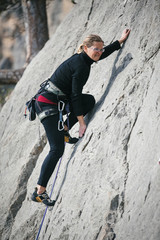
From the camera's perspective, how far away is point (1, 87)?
12.5 metres

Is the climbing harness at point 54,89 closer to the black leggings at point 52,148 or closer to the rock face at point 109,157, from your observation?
the black leggings at point 52,148

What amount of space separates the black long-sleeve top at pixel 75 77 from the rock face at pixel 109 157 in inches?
19.2

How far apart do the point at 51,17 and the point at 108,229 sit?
23935 mm

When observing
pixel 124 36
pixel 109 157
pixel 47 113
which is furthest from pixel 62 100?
pixel 124 36

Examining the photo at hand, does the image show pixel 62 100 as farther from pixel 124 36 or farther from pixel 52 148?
pixel 124 36

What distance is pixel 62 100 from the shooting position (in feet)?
16.9

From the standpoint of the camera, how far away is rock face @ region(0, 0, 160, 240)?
3604mm

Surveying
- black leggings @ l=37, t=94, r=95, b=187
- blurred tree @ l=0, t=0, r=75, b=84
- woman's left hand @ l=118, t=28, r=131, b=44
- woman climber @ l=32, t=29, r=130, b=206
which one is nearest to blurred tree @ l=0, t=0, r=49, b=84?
blurred tree @ l=0, t=0, r=75, b=84

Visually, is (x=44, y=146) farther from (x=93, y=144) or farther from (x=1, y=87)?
(x=1, y=87)

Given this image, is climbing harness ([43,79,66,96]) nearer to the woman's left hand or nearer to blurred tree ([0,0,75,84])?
the woman's left hand

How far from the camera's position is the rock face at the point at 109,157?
3604mm

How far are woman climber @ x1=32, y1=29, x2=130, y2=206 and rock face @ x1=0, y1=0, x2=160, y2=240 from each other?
0.90ft

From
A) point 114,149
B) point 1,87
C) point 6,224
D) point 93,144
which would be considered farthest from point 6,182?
point 1,87

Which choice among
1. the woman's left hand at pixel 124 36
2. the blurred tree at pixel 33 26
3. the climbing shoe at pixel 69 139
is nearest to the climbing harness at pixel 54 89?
the climbing shoe at pixel 69 139
